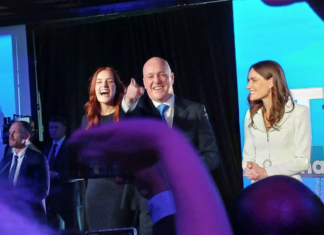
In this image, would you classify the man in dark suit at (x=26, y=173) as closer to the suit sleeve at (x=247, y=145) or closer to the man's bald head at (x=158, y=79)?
the man's bald head at (x=158, y=79)

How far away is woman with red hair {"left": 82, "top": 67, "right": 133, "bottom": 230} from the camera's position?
9.02ft

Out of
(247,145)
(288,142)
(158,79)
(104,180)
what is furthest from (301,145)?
(104,180)

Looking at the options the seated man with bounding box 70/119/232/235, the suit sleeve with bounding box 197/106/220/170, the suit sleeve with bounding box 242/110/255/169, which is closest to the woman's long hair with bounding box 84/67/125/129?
the suit sleeve with bounding box 197/106/220/170

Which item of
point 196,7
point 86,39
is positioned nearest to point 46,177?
point 86,39

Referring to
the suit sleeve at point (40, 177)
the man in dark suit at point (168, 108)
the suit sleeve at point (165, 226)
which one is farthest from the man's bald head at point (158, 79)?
the suit sleeve at point (165, 226)

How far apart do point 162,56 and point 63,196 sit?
118cm

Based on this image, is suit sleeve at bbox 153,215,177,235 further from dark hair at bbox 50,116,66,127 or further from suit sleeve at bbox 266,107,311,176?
dark hair at bbox 50,116,66,127

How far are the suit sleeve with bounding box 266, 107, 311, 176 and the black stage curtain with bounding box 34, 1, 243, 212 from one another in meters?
0.31

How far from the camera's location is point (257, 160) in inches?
102

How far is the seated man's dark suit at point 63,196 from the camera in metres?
2.87

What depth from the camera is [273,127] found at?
253 centimetres

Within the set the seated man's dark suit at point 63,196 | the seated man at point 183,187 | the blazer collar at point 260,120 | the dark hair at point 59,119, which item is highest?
the dark hair at point 59,119

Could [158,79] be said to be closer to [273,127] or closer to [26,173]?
[273,127]

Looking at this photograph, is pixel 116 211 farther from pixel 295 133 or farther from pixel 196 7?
pixel 196 7
